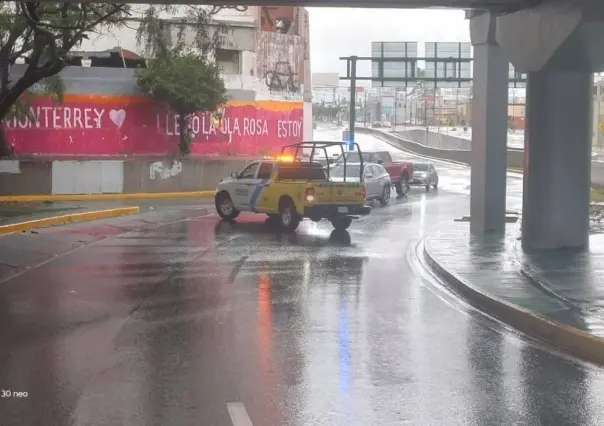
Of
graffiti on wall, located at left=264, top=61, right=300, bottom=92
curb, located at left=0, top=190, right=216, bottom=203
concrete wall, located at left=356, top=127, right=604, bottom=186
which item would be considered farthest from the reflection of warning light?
concrete wall, located at left=356, top=127, right=604, bottom=186

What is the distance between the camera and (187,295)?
1283 cm

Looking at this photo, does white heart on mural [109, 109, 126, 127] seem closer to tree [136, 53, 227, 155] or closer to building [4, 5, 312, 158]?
building [4, 5, 312, 158]

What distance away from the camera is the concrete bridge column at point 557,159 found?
16.9 metres

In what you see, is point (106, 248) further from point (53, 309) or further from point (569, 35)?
point (569, 35)

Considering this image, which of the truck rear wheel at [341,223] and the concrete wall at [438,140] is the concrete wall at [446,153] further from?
the truck rear wheel at [341,223]

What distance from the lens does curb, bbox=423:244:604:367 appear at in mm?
9086

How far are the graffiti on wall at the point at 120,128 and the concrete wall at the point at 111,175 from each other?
75.7 inches

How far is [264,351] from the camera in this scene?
9.15m

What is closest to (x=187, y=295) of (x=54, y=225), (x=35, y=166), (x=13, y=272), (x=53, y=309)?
(x=53, y=309)

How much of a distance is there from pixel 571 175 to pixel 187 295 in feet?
28.4

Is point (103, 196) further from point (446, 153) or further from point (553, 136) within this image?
point (446, 153)

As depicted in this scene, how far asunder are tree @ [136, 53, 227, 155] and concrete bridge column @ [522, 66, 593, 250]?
21.4 metres

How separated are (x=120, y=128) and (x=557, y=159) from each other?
2414cm

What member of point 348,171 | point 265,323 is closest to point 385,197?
point 348,171
